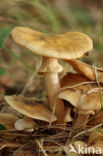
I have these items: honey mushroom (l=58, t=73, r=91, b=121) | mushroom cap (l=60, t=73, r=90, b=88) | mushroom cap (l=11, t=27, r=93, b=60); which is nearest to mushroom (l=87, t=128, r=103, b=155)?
honey mushroom (l=58, t=73, r=91, b=121)

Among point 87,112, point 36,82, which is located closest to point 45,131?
point 87,112

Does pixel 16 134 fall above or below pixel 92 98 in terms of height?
below

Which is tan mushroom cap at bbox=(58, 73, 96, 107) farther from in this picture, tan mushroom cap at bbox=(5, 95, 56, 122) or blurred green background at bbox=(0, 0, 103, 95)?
blurred green background at bbox=(0, 0, 103, 95)

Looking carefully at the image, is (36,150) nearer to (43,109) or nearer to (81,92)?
(43,109)

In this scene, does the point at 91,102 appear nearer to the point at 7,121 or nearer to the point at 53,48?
the point at 53,48

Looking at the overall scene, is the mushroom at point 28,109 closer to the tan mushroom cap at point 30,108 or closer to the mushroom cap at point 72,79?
the tan mushroom cap at point 30,108

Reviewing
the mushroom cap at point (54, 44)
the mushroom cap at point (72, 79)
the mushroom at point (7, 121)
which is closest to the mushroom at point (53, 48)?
the mushroom cap at point (54, 44)
